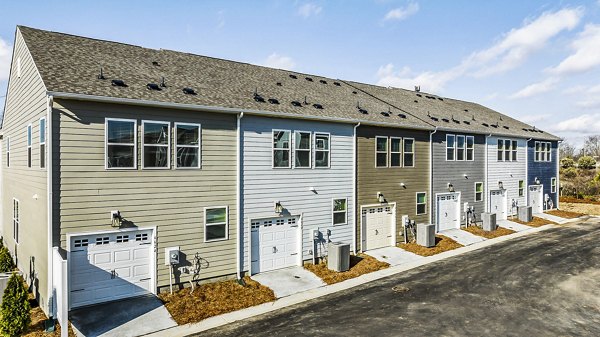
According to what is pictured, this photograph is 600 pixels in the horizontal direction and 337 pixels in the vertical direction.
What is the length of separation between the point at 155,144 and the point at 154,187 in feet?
4.35

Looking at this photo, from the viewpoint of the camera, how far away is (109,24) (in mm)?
12641

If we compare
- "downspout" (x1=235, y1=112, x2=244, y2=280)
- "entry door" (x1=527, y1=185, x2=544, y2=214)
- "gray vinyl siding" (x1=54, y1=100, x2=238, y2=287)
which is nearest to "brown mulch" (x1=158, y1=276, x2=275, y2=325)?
"gray vinyl siding" (x1=54, y1=100, x2=238, y2=287)

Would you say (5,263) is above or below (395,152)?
below

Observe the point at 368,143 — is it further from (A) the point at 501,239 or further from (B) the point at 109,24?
(B) the point at 109,24

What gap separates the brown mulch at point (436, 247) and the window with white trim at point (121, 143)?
12.5 metres

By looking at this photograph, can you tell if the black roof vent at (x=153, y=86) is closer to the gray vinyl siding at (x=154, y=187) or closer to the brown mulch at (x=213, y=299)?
the gray vinyl siding at (x=154, y=187)

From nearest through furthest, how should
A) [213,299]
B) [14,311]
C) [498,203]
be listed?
[14,311], [213,299], [498,203]

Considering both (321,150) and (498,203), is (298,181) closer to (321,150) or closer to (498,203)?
(321,150)

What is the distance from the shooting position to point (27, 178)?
12.0 meters

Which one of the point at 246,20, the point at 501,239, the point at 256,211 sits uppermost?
the point at 246,20

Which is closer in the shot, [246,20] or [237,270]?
[237,270]

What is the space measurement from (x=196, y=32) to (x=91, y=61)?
4.29 metres

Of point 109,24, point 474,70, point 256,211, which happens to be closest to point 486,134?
point 474,70

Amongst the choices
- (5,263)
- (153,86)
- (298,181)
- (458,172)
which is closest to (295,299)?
(298,181)
